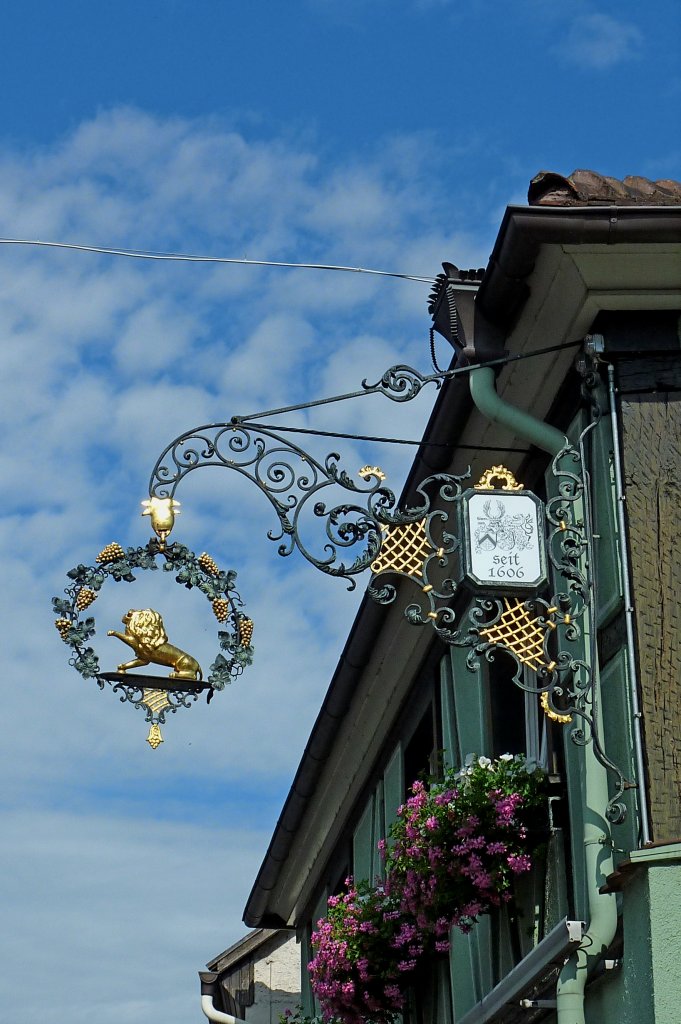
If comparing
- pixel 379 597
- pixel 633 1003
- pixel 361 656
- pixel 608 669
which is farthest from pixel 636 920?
pixel 361 656

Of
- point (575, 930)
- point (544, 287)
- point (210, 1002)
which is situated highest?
point (544, 287)

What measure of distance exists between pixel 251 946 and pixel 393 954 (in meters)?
11.6

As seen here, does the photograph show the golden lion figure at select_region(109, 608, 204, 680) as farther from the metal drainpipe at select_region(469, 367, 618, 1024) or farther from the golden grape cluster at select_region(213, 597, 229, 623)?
the metal drainpipe at select_region(469, 367, 618, 1024)

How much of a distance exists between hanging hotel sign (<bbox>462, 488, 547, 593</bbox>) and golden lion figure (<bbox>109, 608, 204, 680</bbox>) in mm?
1145

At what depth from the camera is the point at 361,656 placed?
11414 mm

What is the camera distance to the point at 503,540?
6582 mm

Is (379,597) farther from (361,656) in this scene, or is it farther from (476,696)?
(361,656)

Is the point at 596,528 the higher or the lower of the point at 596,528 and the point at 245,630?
the higher

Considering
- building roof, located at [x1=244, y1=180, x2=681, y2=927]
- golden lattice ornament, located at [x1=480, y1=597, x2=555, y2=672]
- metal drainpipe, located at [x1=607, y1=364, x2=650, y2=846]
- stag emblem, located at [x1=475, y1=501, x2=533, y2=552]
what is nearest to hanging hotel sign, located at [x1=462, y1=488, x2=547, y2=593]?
stag emblem, located at [x1=475, y1=501, x2=533, y2=552]

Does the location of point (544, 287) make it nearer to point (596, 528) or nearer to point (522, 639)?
point (596, 528)

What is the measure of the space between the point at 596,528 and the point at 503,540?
2.15 feet

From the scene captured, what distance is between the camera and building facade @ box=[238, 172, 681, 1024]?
639 cm

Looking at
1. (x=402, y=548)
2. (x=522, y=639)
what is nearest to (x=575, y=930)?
(x=522, y=639)

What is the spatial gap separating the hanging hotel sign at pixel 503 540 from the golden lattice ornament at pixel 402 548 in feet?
0.86
